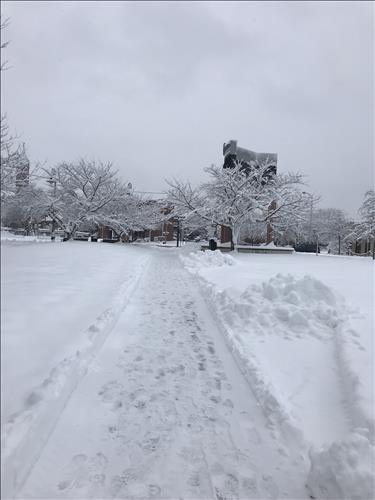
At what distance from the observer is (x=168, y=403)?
139 inches

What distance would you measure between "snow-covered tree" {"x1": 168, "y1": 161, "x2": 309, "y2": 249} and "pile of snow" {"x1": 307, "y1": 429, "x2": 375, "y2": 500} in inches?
891

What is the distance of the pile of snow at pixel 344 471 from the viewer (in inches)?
93.0

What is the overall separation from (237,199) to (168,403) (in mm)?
22935

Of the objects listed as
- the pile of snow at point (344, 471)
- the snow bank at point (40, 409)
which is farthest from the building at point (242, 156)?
the pile of snow at point (344, 471)

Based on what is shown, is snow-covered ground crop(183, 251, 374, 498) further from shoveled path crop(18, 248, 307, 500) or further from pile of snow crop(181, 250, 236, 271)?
pile of snow crop(181, 250, 236, 271)

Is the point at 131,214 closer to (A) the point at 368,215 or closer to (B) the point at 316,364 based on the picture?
(A) the point at 368,215

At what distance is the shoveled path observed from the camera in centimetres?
247

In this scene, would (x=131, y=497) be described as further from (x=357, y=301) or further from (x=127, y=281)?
(x=127, y=281)

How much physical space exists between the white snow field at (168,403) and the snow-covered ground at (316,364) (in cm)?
2

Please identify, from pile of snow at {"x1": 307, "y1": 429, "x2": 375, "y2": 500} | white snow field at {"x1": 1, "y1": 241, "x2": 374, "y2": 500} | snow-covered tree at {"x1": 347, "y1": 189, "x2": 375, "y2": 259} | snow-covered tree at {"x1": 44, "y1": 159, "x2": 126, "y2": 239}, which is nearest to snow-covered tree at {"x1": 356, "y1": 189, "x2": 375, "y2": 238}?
snow-covered tree at {"x1": 347, "y1": 189, "x2": 375, "y2": 259}

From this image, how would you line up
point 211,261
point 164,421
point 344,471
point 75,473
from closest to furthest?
point 344,471, point 75,473, point 164,421, point 211,261

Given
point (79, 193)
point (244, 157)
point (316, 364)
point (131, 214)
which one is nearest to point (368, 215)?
point (244, 157)

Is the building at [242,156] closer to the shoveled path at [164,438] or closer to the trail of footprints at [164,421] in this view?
the trail of footprints at [164,421]

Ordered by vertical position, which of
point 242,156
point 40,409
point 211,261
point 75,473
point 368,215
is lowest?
point 75,473
